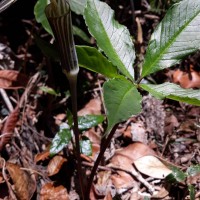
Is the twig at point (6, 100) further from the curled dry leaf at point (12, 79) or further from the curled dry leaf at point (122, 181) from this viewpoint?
the curled dry leaf at point (122, 181)

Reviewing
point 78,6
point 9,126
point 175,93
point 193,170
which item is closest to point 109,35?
point 175,93

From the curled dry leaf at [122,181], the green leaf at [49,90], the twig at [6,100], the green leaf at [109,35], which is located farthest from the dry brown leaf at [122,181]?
the green leaf at [109,35]

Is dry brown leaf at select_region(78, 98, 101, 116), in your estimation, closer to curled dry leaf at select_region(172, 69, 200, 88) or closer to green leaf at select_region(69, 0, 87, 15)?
curled dry leaf at select_region(172, 69, 200, 88)

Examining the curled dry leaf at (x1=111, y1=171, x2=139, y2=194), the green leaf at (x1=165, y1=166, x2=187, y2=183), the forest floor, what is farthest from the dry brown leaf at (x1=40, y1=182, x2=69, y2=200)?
the green leaf at (x1=165, y1=166, x2=187, y2=183)

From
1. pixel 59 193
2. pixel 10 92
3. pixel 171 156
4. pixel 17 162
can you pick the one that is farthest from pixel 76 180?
pixel 10 92

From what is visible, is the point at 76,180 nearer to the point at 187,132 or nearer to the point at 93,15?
the point at 187,132

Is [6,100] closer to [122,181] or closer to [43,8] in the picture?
[43,8]
